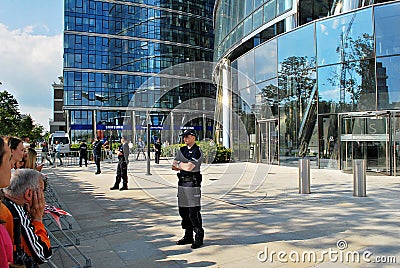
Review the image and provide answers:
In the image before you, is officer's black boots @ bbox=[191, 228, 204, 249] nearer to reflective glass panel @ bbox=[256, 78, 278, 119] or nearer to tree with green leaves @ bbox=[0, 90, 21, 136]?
reflective glass panel @ bbox=[256, 78, 278, 119]

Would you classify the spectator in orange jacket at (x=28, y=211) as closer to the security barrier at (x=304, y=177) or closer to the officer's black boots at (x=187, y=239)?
the officer's black boots at (x=187, y=239)

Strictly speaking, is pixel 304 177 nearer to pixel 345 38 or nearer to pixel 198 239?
pixel 198 239

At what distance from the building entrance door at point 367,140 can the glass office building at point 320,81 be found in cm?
4

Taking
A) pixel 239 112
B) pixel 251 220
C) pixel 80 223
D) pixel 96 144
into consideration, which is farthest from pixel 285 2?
pixel 80 223

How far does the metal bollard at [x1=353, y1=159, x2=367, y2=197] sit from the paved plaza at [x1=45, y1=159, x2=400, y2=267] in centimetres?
27

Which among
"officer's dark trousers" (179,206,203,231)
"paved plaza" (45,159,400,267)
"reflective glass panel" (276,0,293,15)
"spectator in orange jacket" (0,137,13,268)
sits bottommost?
"paved plaza" (45,159,400,267)

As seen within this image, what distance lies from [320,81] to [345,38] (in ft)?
7.45

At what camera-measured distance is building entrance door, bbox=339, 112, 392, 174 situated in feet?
45.2

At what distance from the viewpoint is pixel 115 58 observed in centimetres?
4822

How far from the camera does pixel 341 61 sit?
15773 mm

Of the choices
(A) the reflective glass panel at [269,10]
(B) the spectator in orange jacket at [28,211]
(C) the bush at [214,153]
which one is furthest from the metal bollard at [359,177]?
(A) the reflective glass panel at [269,10]

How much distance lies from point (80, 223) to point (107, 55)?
147 ft

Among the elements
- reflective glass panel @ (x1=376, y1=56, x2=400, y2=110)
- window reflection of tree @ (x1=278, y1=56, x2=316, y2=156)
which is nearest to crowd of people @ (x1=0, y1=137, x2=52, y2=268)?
reflective glass panel @ (x1=376, y1=56, x2=400, y2=110)

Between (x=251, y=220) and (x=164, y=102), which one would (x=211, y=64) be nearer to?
(x=164, y=102)
